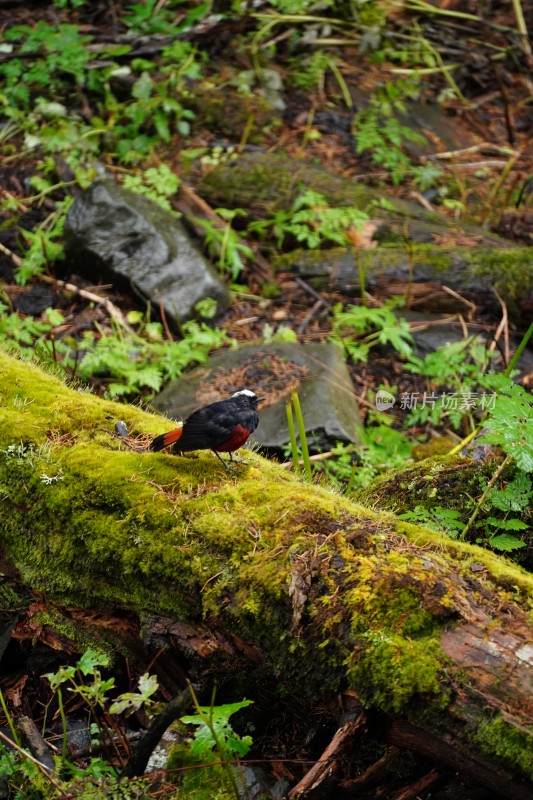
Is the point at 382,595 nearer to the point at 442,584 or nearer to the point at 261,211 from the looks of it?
the point at 442,584

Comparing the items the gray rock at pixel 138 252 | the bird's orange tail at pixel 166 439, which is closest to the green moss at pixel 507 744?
the bird's orange tail at pixel 166 439

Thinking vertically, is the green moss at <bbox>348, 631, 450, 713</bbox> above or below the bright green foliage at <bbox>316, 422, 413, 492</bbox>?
above

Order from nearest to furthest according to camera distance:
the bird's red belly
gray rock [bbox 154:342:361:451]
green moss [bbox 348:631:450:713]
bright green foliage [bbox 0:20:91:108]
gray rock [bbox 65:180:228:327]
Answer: green moss [bbox 348:631:450:713]
the bird's red belly
gray rock [bbox 154:342:361:451]
gray rock [bbox 65:180:228:327]
bright green foliage [bbox 0:20:91:108]

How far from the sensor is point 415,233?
764 centimetres

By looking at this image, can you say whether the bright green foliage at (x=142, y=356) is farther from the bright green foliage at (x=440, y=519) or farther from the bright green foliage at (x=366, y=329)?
the bright green foliage at (x=440, y=519)

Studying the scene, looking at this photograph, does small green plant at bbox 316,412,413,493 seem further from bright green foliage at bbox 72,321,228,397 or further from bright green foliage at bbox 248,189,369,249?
bright green foliage at bbox 248,189,369,249

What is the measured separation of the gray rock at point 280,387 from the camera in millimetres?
5504

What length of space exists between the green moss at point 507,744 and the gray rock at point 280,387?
323 centimetres

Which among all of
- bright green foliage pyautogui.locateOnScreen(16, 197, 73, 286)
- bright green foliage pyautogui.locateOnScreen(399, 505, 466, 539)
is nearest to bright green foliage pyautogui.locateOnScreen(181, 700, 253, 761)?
bright green foliage pyautogui.locateOnScreen(399, 505, 466, 539)

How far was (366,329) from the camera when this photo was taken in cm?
693

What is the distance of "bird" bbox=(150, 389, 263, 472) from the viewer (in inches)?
122

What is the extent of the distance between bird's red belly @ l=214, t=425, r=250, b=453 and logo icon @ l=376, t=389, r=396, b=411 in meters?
3.12

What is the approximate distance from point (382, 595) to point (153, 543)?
893mm

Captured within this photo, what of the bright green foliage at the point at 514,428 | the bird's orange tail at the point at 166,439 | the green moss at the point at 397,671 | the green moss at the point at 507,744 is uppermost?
the bird's orange tail at the point at 166,439
